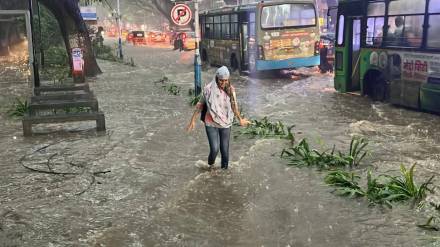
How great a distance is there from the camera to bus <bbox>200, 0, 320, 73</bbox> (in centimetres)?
1992

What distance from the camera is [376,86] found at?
1486 centimetres

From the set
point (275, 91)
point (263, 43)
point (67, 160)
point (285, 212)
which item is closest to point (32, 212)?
point (67, 160)

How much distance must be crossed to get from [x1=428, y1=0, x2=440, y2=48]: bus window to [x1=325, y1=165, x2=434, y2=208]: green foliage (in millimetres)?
5650

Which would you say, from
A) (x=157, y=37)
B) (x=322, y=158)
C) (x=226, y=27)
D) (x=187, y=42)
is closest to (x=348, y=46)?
(x=322, y=158)

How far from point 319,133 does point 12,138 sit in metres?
6.42

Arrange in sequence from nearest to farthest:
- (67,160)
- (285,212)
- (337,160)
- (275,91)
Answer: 1. (285,212)
2. (337,160)
3. (67,160)
4. (275,91)

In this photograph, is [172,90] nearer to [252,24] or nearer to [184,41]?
[252,24]

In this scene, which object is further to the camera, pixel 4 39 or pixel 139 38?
pixel 139 38

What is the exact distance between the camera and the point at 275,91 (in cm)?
1786

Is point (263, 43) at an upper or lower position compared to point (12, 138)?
upper

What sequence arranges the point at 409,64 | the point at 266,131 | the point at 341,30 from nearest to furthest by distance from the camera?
1. the point at 266,131
2. the point at 409,64
3. the point at 341,30

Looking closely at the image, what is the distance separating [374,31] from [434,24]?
97.2 inches

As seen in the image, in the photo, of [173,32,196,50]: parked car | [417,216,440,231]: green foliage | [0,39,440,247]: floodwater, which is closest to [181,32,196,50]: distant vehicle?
[173,32,196,50]: parked car

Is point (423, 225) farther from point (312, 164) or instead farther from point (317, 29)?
point (317, 29)
